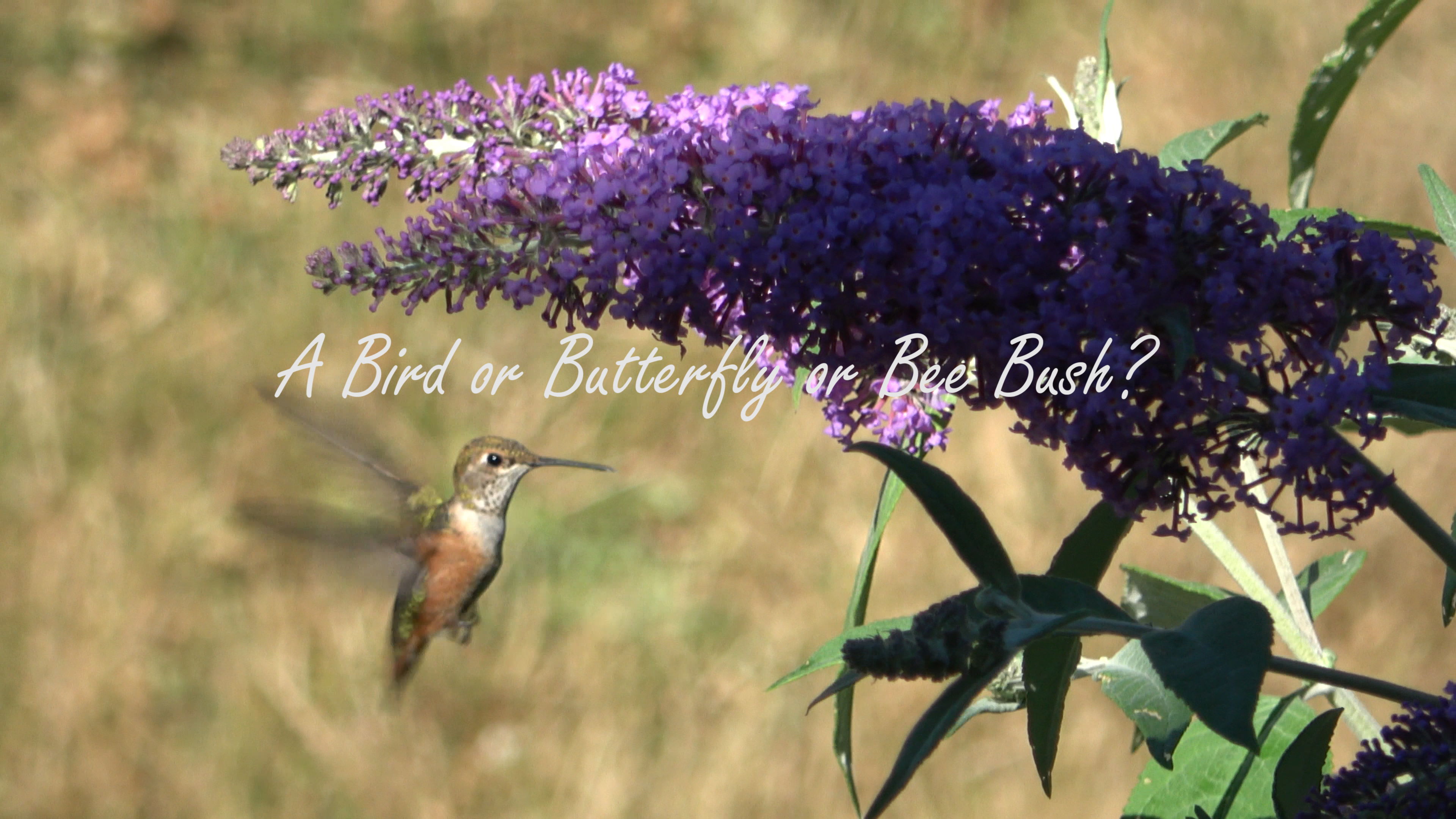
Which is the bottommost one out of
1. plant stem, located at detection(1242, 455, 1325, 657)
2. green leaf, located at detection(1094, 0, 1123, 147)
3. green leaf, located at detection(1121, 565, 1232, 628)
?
green leaf, located at detection(1121, 565, 1232, 628)

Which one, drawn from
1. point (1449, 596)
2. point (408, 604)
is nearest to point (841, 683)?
point (1449, 596)

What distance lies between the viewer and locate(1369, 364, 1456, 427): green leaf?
5.54 ft

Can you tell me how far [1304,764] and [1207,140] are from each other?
1.16 m

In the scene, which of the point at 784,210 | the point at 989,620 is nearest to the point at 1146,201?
the point at 784,210

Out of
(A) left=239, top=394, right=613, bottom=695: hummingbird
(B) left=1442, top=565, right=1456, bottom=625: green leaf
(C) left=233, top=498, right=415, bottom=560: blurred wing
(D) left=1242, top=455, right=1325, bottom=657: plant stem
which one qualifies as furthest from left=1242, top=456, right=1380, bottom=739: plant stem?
(C) left=233, top=498, right=415, bottom=560: blurred wing

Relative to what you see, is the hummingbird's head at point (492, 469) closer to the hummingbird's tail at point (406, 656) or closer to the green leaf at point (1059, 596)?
the hummingbird's tail at point (406, 656)

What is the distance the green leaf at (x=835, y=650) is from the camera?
1967mm

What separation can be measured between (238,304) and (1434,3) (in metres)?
6.71

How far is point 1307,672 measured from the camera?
5.41 feet

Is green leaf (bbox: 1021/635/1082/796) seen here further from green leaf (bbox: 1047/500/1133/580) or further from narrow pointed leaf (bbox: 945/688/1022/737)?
narrow pointed leaf (bbox: 945/688/1022/737)

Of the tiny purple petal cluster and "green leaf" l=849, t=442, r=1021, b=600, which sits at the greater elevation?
"green leaf" l=849, t=442, r=1021, b=600

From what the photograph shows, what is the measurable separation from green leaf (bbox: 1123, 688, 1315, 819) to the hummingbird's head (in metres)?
1.42

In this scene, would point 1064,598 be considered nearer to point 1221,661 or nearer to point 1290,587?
point 1221,661

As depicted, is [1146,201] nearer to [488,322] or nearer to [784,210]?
[784,210]
